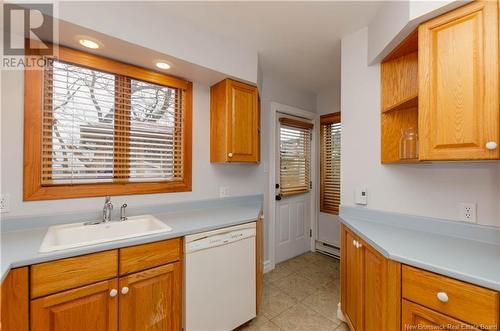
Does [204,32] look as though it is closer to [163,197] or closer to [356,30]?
[356,30]

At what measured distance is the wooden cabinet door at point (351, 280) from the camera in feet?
4.78

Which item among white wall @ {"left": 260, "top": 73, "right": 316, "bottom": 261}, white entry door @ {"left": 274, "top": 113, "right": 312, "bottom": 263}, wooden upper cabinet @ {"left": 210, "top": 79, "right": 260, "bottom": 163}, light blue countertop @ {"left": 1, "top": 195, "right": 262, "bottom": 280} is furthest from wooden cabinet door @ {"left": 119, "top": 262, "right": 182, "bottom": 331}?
white entry door @ {"left": 274, "top": 113, "right": 312, "bottom": 263}

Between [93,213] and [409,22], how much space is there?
2395 mm

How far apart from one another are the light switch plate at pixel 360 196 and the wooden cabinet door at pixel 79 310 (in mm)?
1803

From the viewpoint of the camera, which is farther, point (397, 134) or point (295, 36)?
point (295, 36)

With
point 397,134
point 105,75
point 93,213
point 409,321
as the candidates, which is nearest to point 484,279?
point 409,321

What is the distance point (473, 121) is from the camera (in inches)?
41.6

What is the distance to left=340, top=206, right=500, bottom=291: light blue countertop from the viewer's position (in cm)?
92

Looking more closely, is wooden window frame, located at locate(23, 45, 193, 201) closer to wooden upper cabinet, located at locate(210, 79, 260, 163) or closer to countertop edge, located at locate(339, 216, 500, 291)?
wooden upper cabinet, located at locate(210, 79, 260, 163)

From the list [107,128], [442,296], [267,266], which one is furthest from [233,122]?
[267,266]

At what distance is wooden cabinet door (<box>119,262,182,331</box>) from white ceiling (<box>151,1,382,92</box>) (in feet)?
Result: 5.96

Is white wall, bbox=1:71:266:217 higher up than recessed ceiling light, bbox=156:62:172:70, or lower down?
lower down

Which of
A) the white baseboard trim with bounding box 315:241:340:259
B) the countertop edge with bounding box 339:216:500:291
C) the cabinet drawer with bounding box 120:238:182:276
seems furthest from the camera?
the white baseboard trim with bounding box 315:241:340:259

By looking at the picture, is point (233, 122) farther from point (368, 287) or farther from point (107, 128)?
point (368, 287)
